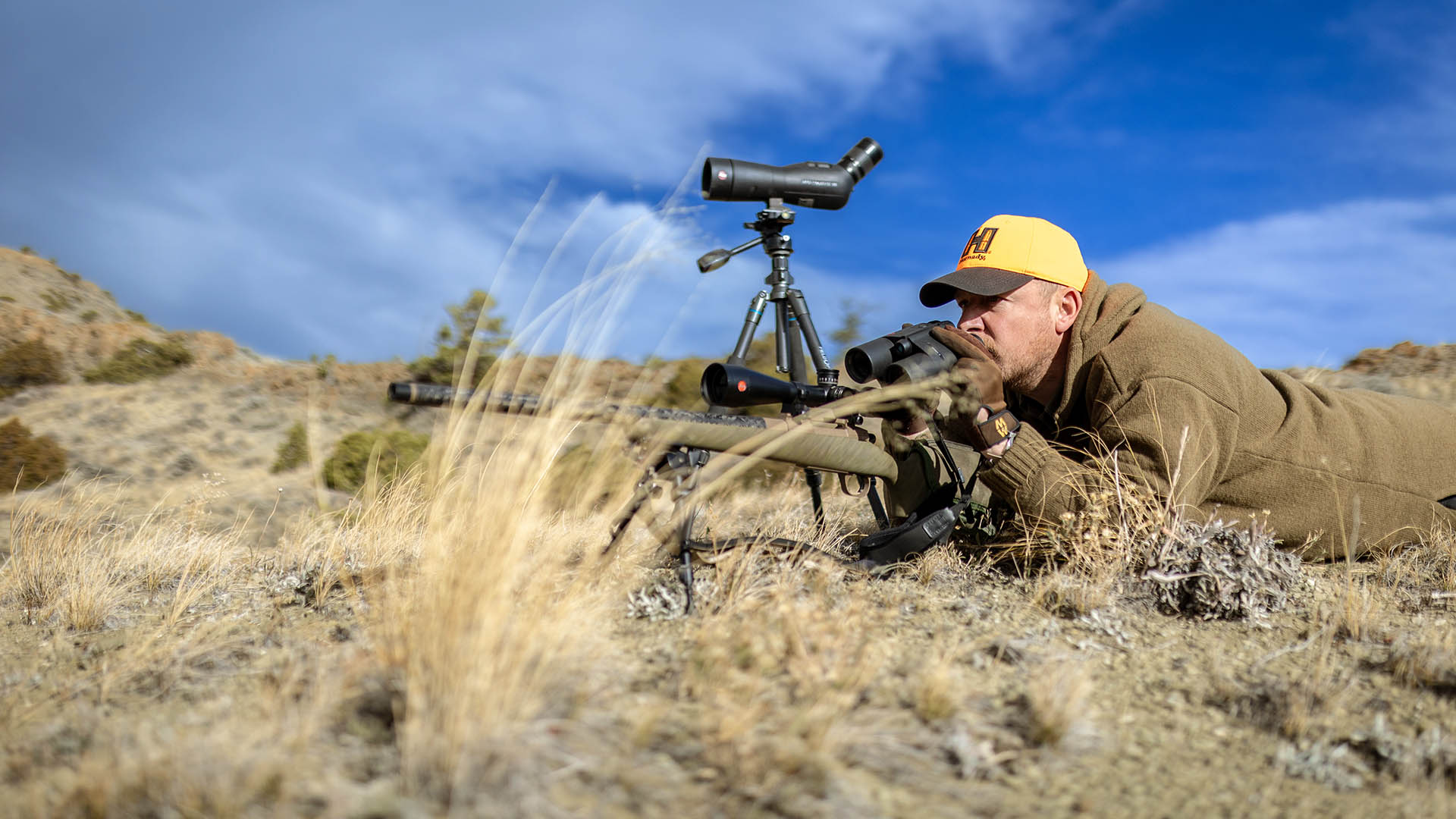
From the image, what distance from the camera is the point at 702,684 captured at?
6.22 ft

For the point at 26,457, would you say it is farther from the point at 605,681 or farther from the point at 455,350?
the point at 605,681

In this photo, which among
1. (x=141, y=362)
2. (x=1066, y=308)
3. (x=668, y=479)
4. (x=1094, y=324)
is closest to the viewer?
(x=668, y=479)

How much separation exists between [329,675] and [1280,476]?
3.37m

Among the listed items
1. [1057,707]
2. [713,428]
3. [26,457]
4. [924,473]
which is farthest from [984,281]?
[26,457]

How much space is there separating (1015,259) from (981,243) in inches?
6.9

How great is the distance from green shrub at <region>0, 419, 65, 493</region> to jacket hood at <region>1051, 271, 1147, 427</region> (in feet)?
31.4

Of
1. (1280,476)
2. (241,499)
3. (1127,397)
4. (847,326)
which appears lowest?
(241,499)

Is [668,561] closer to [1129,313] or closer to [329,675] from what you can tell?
[329,675]

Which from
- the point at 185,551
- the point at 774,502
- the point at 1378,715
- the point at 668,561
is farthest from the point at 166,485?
the point at 1378,715

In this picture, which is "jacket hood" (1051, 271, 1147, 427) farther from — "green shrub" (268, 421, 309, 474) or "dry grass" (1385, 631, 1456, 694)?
"green shrub" (268, 421, 309, 474)

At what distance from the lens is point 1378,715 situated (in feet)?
6.29

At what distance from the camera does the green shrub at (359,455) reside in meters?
8.74

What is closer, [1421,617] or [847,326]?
[1421,617]

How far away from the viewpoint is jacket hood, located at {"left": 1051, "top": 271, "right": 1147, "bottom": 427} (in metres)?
3.32
